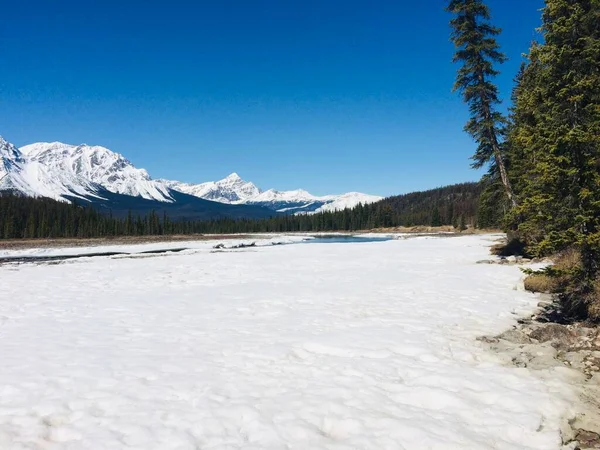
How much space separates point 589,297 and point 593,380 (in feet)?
14.3

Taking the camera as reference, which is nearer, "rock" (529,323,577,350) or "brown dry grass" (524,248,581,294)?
"rock" (529,323,577,350)

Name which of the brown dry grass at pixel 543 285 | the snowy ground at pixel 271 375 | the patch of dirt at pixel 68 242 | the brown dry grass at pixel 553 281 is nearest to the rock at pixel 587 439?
Result: the snowy ground at pixel 271 375

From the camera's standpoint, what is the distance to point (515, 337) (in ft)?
28.7

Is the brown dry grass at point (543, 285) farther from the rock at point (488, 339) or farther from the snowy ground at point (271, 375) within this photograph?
the rock at point (488, 339)

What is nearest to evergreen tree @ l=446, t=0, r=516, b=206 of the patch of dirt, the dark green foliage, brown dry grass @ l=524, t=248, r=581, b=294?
brown dry grass @ l=524, t=248, r=581, b=294

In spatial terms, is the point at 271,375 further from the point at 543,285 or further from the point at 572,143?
the point at 543,285

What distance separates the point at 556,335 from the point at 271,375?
22.4 ft

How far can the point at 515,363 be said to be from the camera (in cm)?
715

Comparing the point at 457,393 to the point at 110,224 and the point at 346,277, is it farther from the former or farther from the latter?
the point at 110,224

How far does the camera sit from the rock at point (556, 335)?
8148mm

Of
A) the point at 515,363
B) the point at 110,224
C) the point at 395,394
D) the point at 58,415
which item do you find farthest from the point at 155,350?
the point at 110,224

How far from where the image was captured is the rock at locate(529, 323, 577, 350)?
8.15m

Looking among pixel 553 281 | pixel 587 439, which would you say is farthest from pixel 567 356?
pixel 553 281

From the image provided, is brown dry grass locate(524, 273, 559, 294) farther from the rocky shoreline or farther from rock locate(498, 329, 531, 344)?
rock locate(498, 329, 531, 344)
